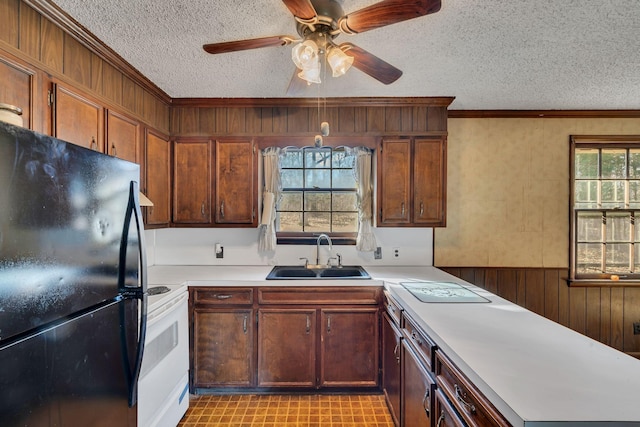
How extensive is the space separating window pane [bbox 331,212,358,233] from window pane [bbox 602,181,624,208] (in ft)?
7.89

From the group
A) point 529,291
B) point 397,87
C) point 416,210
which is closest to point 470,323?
point 416,210

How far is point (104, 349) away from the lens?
3.52 ft

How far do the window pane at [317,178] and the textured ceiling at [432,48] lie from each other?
0.76 meters

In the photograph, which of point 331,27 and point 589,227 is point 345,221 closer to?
point 331,27

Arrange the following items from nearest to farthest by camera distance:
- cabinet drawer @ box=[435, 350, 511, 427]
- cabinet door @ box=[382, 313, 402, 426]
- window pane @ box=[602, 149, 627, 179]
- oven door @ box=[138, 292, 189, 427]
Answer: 1. cabinet drawer @ box=[435, 350, 511, 427]
2. oven door @ box=[138, 292, 189, 427]
3. cabinet door @ box=[382, 313, 402, 426]
4. window pane @ box=[602, 149, 627, 179]

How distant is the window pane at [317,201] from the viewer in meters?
3.15

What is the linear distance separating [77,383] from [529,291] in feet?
11.4

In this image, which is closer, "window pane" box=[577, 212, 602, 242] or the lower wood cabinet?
the lower wood cabinet

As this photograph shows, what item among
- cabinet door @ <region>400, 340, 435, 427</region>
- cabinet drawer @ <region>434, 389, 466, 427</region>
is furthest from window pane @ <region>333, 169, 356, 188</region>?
cabinet drawer @ <region>434, 389, 466, 427</region>

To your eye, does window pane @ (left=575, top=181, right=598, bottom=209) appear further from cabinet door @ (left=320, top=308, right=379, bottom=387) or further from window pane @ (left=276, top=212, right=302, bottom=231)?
window pane @ (left=276, top=212, right=302, bottom=231)

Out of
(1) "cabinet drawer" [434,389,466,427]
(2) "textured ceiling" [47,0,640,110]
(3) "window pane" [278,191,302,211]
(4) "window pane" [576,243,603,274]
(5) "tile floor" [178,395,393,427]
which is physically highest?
(2) "textured ceiling" [47,0,640,110]

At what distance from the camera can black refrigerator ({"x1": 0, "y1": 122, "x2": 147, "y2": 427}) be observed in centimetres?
74

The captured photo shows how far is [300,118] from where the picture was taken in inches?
111

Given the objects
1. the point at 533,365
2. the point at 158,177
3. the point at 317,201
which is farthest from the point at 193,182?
the point at 533,365
